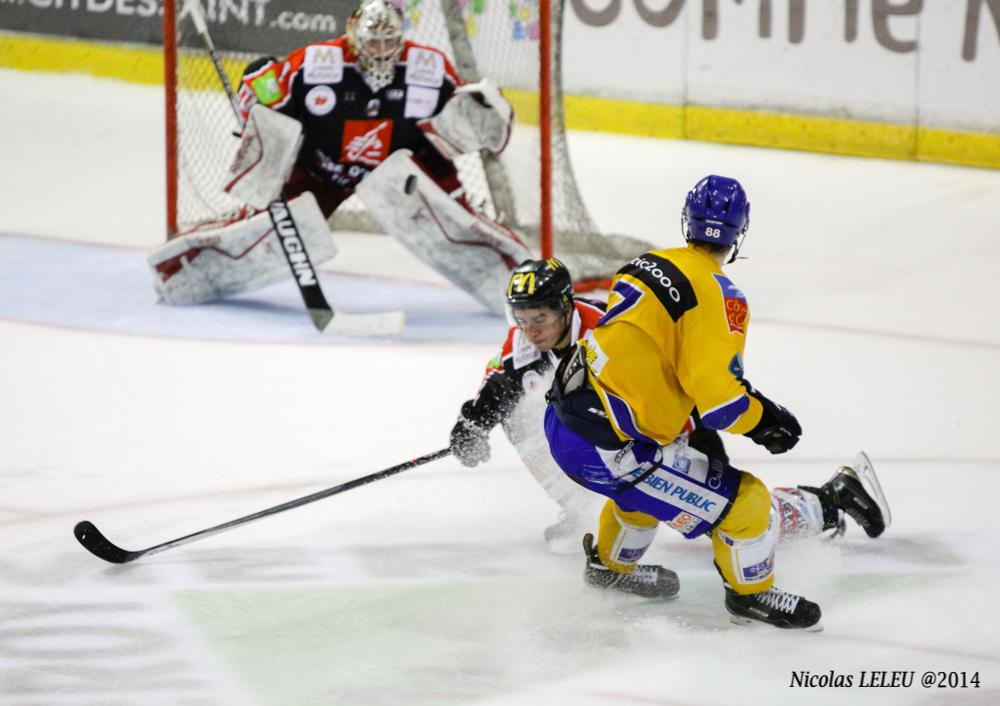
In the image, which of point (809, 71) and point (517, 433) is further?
point (809, 71)

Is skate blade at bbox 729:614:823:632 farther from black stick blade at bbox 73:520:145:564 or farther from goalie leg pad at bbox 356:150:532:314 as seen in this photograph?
goalie leg pad at bbox 356:150:532:314

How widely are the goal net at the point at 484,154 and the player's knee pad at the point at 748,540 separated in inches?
109

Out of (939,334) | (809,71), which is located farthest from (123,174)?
(939,334)

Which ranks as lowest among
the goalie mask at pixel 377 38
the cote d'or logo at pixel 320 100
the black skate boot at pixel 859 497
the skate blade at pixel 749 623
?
the skate blade at pixel 749 623

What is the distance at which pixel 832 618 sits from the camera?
295 centimetres

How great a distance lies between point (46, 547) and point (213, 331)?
1876 mm

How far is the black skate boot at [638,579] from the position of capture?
3.06 m

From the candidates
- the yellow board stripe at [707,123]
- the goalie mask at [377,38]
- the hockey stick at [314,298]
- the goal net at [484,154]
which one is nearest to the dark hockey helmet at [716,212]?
the goalie mask at [377,38]

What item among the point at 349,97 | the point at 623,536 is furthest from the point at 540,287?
the point at 349,97

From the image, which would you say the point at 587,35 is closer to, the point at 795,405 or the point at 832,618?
the point at 795,405

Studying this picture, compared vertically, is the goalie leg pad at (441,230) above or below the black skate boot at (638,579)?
above

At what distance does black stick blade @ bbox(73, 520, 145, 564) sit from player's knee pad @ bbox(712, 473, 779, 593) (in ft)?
3.78

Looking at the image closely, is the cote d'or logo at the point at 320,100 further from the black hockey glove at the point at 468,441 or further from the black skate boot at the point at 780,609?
the black skate boot at the point at 780,609

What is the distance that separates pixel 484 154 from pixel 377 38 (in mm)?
1072
